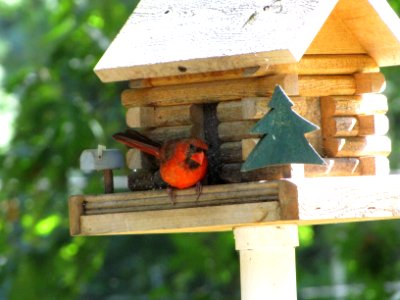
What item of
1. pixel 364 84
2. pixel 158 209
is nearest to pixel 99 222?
pixel 158 209

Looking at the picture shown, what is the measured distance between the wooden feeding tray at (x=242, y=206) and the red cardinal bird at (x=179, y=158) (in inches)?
2.2

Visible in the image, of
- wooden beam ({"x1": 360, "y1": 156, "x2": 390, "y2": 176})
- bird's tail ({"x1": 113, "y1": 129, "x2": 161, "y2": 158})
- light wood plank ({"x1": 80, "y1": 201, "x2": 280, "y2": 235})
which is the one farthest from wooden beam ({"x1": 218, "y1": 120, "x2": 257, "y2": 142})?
wooden beam ({"x1": 360, "y1": 156, "x2": 390, "y2": 176})

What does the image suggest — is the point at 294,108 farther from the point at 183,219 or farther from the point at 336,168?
the point at 183,219

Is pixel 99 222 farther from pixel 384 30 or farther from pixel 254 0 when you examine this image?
pixel 384 30

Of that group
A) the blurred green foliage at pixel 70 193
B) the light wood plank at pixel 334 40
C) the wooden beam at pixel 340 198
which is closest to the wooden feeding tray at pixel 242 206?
the wooden beam at pixel 340 198

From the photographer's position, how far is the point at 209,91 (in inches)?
146

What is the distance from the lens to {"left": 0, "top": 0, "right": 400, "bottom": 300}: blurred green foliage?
556 cm

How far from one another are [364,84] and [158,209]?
0.92 metres

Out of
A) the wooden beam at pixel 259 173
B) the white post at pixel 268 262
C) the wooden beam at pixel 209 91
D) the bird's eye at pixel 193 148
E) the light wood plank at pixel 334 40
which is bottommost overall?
the white post at pixel 268 262

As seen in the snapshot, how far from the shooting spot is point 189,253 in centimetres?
614

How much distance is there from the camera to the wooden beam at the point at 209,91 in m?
3.57

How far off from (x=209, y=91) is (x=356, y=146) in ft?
1.90

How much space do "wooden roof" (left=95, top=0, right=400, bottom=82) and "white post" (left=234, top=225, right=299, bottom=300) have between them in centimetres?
59

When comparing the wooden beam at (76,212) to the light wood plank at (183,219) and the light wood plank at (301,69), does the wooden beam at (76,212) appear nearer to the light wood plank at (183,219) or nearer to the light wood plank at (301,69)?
the light wood plank at (183,219)
